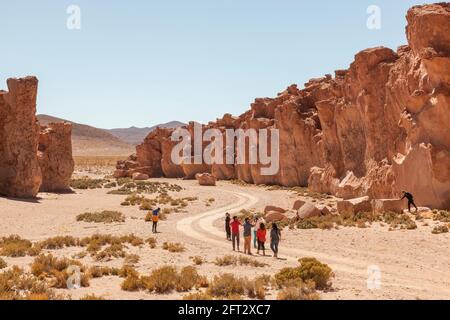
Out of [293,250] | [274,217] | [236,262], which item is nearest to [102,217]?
[274,217]

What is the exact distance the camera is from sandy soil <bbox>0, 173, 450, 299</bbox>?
1194cm

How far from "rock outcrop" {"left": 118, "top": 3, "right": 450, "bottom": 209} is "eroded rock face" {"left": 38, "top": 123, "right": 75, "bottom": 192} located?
2718cm

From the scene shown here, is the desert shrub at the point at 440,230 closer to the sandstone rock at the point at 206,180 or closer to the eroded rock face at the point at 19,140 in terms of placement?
the eroded rock face at the point at 19,140

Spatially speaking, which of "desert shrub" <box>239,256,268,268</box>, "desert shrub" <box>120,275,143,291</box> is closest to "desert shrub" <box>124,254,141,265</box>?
"desert shrub" <box>120,275,143,291</box>

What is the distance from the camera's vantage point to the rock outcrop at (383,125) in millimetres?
25266

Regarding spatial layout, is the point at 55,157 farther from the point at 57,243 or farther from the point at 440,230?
the point at 440,230

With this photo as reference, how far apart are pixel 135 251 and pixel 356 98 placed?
27.0m

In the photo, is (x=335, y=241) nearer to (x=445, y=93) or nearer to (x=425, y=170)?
(x=425, y=170)

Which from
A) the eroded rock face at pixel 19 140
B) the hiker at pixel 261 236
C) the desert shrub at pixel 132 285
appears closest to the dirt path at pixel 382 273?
the hiker at pixel 261 236

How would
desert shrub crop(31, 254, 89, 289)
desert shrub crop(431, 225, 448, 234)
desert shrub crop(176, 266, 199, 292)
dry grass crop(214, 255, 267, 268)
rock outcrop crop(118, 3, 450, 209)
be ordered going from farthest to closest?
1. rock outcrop crop(118, 3, 450, 209)
2. desert shrub crop(431, 225, 448, 234)
3. dry grass crop(214, 255, 267, 268)
4. desert shrub crop(31, 254, 89, 289)
5. desert shrub crop(176, 266, 199, 292)

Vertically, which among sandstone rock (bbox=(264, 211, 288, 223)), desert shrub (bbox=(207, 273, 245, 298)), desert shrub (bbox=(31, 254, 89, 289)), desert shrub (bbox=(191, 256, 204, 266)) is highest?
desert shrub (bbox=(207, 273, 245, 298))

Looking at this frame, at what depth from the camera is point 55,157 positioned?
4572cm

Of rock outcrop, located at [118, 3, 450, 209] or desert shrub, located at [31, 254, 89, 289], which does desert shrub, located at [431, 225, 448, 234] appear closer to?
rock outcrop, located at [118, 3, 450, 209]

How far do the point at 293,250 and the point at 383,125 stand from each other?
61.7 ft
